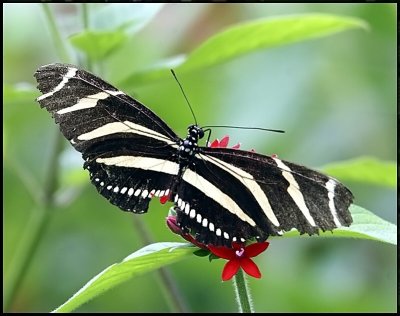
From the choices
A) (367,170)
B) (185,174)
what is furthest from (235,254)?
(367,170)

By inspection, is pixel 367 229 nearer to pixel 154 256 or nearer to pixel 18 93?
pixel 154 256

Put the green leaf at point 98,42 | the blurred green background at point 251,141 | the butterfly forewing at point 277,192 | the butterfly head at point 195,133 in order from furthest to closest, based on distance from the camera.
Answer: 1. the blurred green background at point 251,141
2. the green leaf at point 98,42
3. the butterfly head at point 195,133
4. the butterfly forewing at point 277,192

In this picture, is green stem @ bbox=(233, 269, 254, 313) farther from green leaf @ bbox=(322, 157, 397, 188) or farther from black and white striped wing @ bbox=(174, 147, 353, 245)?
green leaf @ bbox=(322, 157, 397, 188)

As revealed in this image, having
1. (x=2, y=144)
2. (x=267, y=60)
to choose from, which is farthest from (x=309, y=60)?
(x=2, y=144)

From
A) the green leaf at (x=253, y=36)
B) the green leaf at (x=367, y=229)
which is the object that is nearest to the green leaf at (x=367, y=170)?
the green leaf at (x=253, y=36)

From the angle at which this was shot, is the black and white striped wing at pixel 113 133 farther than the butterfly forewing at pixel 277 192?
Yes

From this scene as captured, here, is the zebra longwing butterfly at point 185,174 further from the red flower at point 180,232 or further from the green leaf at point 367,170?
the green leaf at point 367,170

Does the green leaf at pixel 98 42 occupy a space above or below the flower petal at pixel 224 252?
above
